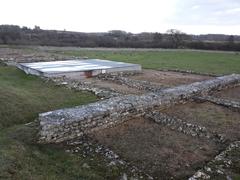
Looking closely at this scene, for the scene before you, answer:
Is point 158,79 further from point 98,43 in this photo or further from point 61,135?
point 98,43

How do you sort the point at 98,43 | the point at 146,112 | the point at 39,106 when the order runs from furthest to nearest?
1. the point at 98,43
2. the point at 39,106
3. the point at 146,112

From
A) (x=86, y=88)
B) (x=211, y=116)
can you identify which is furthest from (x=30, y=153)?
(x=86, y=88)

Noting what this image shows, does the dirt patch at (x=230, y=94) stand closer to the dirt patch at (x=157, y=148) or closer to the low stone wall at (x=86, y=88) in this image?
the low stone wall at (x=86, y=88)

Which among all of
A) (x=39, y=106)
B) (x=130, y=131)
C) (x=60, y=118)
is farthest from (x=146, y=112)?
(x=39, y=106)

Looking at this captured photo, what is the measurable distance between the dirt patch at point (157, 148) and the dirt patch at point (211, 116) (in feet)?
4.08

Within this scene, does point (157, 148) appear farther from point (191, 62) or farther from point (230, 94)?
point (191, 62)

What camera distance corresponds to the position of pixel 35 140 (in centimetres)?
750

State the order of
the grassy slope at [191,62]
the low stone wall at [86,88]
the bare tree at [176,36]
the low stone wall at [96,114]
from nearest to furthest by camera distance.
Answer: the low stone wall at [96,114], the low stone wall at [86,88], the grassy slope at [191,62], the bare tree at [176,36]

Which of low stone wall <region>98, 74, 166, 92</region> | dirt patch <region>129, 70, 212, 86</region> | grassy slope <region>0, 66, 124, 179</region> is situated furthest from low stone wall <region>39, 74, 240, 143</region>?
dirt patch <region>129, 70, 212, 86</region>

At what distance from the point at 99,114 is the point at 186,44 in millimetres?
39178

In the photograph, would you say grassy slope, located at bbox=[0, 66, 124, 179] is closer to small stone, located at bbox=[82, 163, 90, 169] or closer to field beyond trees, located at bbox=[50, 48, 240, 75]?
small stone, located at bbox=[82, 163, 90, 169]

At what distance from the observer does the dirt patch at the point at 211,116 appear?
8.99 metres

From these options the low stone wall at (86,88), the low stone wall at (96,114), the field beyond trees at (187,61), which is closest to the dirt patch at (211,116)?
the low stone wall at (96,114)

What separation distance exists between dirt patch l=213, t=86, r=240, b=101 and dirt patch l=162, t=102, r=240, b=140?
1963mm
